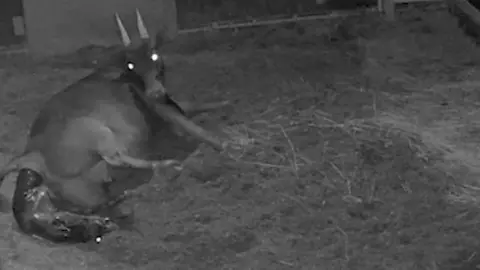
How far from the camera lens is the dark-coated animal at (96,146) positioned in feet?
5.67

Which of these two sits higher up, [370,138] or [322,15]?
[322,15]

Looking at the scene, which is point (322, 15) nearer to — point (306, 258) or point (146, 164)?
point (146, 164)

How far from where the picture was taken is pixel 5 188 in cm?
186

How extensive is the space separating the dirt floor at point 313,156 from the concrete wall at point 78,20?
13 centimetres

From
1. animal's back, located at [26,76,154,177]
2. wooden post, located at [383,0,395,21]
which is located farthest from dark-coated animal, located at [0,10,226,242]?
wooden post, located at [383,0,395,21]

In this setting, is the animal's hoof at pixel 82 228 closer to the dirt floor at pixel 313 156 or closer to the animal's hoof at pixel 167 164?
the dirt floor at pixel 313 156

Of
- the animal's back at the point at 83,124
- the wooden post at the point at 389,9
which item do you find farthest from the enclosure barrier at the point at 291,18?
the animal's back at the point at 83,124

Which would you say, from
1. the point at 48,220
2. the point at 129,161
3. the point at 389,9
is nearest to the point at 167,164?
the point at 129,161

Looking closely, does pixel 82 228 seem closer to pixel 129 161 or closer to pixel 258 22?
pixel 129 161

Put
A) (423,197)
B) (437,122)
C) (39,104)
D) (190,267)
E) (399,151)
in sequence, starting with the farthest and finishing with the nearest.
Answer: (39,104) → (437,122) → (399,151) → (423,197) → (190,267)

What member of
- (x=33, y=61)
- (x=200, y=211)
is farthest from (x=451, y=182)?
(x=33, y=61)

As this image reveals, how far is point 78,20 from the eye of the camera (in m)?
2.71

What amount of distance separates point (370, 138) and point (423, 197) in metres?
0.32

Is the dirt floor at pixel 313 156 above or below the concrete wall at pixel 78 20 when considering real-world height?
below
